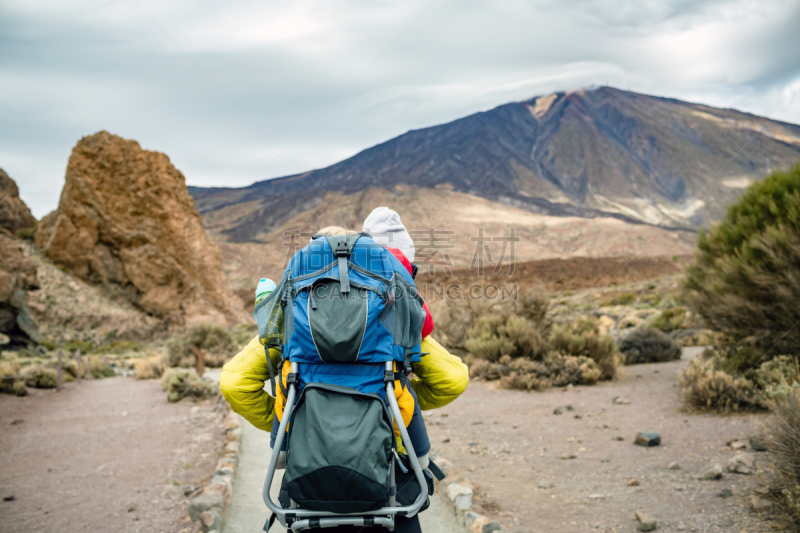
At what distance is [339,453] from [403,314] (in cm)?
49

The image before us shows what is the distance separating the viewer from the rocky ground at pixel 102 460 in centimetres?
423

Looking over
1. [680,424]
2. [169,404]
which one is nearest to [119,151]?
[169,404]

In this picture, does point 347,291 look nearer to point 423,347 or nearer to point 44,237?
point 423,347

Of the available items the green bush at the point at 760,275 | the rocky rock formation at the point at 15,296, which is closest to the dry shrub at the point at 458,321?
the green bush at the point at 760,275

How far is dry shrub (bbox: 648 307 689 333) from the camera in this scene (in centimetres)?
1233

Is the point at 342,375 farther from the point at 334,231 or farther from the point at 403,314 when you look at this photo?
the point at 334,231

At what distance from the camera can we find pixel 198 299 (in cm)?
2209

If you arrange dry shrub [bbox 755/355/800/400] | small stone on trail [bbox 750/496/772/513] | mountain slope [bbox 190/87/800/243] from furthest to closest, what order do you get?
mountain slope [bbox 190/87/800/243] → dry shrub [bbox 755/355/800/400] → small stone on trail [bbox 750/496/772/513]

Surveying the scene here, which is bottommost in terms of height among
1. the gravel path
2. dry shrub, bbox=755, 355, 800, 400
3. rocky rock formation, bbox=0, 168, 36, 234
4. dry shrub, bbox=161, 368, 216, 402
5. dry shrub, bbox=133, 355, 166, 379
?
dry shrub, bbox=133, 355, 166, 379

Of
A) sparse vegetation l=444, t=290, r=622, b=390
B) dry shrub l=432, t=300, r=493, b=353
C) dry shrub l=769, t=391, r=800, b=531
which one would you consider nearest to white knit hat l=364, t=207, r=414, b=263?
dry shrub l=769, t=391, r=800, b=531

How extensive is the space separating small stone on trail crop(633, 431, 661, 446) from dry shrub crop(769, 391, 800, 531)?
1.52 meters

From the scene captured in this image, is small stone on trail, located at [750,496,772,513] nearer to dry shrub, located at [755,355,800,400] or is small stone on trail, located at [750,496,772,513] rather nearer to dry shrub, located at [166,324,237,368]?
dry shrub, located at [755,355,800,400]

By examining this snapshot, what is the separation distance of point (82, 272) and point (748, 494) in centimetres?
2340

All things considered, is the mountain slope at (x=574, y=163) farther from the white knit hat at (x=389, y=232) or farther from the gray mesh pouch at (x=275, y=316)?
the gray mesh pouch at (x=275, y=316)
